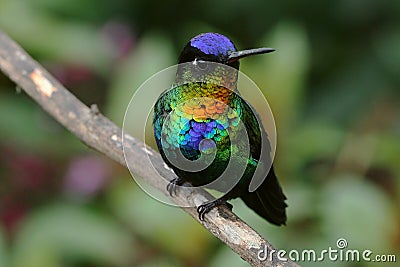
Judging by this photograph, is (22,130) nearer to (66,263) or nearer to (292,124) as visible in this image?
(66,263)

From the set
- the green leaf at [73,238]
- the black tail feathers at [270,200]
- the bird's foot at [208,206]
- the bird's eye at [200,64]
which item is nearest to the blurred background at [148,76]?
the green leaf at [73,238]

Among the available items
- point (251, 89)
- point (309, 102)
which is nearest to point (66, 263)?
point (251, 89)

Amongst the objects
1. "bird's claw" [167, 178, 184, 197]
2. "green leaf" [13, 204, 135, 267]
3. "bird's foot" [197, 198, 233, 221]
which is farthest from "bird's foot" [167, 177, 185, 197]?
"green leaf" [13, 204, 135, 267]

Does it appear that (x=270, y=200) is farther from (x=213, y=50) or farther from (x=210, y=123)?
(x=213, y=50)

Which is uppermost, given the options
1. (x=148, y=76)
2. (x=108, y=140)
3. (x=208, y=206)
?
(x=148, y=76)

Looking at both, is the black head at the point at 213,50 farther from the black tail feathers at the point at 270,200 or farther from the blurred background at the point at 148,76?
the blurred background at the point at 148,76

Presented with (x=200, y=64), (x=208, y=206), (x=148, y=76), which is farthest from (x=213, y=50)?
(x=148, y=76)
